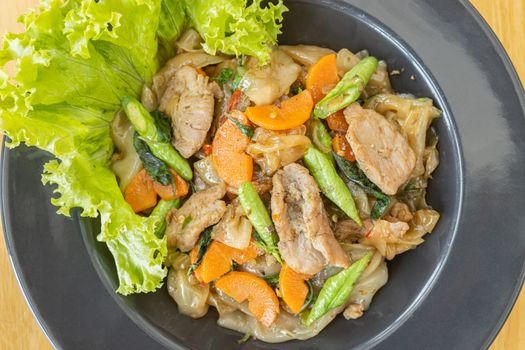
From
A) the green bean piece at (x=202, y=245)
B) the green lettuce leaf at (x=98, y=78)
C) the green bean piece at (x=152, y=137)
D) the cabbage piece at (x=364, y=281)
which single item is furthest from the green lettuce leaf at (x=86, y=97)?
the cabbage piece at (x=364, y=281)

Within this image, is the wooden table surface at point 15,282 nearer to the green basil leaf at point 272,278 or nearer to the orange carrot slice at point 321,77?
the orange carrot slice at point 321,77

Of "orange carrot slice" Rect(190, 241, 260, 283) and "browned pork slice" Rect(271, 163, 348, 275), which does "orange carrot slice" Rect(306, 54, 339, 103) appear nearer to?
"browned pork slice" Rect(271, 163, 348, 275)

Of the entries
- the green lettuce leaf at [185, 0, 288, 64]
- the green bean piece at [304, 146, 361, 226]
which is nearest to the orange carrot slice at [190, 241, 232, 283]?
the green bean piece at [304, 146, 361, 226]

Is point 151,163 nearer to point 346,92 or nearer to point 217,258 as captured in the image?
point 217,258

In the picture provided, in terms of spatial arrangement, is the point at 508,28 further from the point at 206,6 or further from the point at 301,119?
the point at 206,6

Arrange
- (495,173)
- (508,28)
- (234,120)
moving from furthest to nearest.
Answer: (508,28) < (234,120) < (495,173)

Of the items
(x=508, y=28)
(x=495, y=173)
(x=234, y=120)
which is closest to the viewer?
(x=495, y=173)

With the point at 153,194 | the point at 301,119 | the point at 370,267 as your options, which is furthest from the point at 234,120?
the point at 370,267
